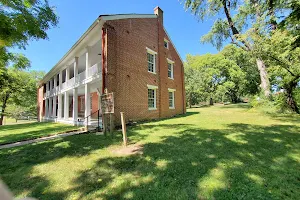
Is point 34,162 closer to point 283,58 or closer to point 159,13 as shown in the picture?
point 283,58

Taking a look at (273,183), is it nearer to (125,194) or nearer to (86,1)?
(125,194)

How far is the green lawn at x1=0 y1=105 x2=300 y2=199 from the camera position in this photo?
303 cm

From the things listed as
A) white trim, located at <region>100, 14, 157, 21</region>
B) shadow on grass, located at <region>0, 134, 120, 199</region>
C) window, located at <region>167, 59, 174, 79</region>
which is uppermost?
white trim, located at <region>100, 14, 157, 21</region>

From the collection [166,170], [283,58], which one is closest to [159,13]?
[283,58]

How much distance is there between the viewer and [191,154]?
15.4 feet

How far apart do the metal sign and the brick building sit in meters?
1.19

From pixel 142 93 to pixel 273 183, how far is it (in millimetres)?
9515

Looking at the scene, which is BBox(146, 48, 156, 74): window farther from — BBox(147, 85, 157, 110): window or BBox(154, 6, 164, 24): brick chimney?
BBox(154, 6, 164, 24): brick chimney

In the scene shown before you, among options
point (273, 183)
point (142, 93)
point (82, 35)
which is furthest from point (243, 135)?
point (82, 35)

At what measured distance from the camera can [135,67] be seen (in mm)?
11492

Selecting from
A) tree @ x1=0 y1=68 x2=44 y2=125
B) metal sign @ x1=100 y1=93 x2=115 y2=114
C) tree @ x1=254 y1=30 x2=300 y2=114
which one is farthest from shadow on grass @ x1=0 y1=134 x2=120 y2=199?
tree @ x1=0 y1=68 x2=44 y2=125

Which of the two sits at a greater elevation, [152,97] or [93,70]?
[93,70]

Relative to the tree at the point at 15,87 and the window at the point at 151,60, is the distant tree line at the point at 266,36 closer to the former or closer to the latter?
the window at the point at 151,60

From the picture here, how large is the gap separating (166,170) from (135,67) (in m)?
8.75
